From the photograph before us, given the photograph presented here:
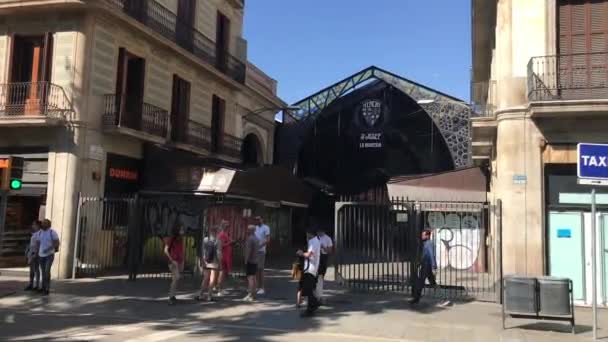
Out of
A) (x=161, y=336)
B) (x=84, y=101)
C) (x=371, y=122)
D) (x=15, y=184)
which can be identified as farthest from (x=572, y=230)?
(x=371, y=122)

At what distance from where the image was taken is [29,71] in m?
18.5

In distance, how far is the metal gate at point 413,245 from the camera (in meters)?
14.3

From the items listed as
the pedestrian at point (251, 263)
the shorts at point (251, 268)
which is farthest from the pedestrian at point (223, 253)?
the shorts at point (251, 268)

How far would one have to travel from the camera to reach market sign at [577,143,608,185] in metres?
9.41

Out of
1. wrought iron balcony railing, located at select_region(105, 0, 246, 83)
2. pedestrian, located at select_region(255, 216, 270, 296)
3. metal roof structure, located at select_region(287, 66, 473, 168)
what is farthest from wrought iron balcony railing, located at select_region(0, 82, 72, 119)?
metal roof structure, located at select_region(287, 66, 473, 168)

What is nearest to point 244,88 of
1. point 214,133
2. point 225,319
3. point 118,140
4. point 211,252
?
point 214,133

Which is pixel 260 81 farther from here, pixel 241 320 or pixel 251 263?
pixel 241 320

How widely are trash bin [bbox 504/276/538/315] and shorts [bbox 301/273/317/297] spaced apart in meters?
3.46

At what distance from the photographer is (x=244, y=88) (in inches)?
1099

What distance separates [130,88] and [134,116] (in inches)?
61.0

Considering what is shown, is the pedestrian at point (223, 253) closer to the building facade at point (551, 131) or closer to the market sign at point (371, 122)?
the building facade at point (551, 131)

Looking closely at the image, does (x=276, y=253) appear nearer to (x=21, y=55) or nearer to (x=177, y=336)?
(x=21, y=55)

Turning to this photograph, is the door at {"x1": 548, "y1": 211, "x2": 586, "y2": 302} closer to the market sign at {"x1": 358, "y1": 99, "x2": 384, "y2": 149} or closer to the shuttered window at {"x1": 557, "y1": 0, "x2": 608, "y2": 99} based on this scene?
the shuttered window at {"x1": 557, "y1": 0, "x2": 608, "y2": 99}

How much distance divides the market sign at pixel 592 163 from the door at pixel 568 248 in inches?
171
